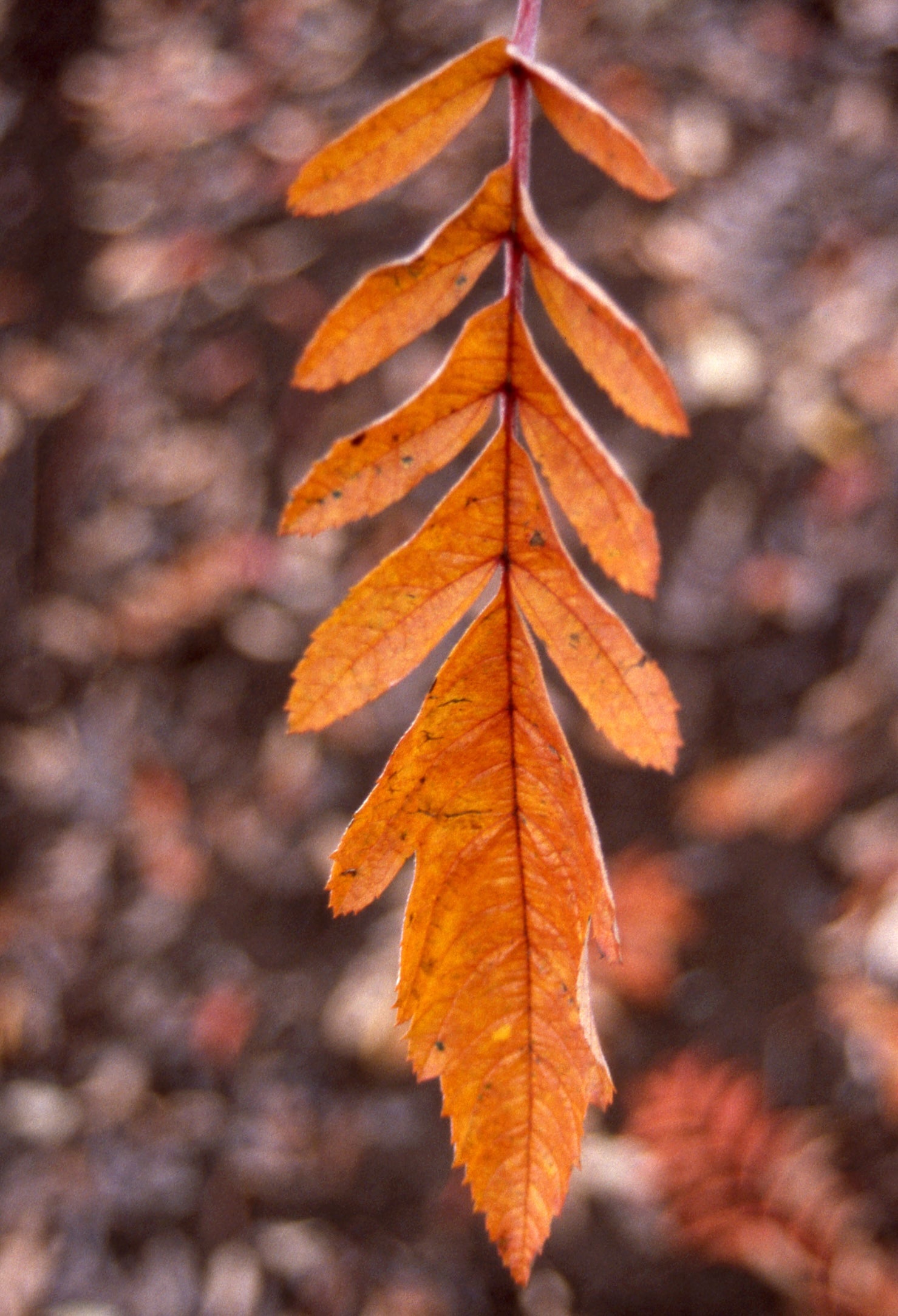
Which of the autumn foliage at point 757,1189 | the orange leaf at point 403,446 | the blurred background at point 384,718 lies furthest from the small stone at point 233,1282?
the orange leaf at point 403,446

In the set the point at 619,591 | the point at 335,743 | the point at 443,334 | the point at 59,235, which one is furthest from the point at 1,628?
the point at 619,591

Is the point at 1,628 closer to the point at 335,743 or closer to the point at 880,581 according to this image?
the point at 335,743

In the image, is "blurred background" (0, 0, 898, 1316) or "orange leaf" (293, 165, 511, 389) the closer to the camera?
"orange leaf" (293, 165, 511, 389)

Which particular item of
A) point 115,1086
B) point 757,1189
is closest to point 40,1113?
point 115,1086

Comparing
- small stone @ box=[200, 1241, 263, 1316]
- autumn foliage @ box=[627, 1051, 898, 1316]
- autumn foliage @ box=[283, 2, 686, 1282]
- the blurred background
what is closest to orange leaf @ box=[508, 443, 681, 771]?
autumn foliage @ box=[283, 2, 686, 1282]

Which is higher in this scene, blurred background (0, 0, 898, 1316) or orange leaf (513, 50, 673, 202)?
orange leaf (513, 50, 673, 202)

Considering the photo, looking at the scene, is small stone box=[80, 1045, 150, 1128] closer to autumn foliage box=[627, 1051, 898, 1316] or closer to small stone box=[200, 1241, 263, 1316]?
small stone box=[200, 1241, 263, 1316]

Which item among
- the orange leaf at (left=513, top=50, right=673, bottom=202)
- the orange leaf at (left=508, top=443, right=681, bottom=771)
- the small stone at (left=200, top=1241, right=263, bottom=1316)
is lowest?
the small stone at (left=200, top=1241, right=263, bottom=1316)
